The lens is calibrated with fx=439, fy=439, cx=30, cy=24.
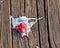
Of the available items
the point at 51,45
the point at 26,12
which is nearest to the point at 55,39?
the point at 51,45

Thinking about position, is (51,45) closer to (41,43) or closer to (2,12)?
(41,43)

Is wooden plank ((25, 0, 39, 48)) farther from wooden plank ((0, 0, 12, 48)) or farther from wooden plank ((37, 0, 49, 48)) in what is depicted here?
wooden plank ((0, 0, 12, 48))

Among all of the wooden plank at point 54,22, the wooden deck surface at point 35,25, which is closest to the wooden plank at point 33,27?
the wooden deck surface at point 35,25

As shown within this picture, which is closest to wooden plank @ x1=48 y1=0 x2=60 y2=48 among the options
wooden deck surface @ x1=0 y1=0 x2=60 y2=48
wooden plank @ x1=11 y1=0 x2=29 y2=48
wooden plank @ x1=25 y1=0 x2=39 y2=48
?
wooden deck surface @ x1=0 y1=0 x2=60 y2=48

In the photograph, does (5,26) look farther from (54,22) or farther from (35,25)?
(54,22)

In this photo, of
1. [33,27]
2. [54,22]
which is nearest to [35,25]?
[33,27]

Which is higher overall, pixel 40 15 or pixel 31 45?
pixel 40 15

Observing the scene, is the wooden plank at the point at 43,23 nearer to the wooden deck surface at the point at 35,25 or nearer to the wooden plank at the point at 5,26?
the wooden deck surface at the point at 35,25
